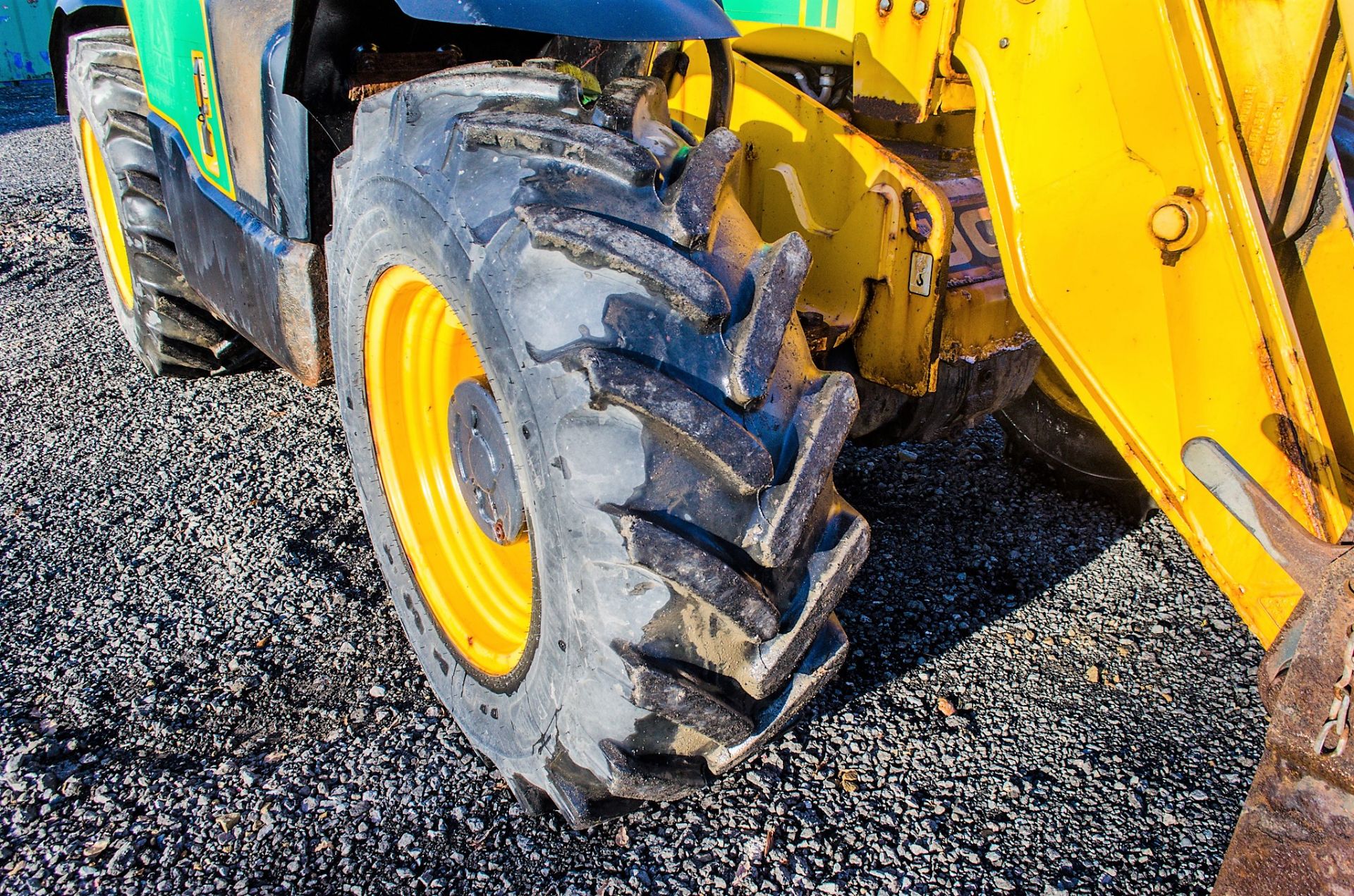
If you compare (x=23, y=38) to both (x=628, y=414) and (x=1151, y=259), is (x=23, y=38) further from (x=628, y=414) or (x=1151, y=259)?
(x=1151, y=259)

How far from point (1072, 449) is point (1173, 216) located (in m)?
1.61

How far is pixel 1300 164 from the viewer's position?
4.09 ft

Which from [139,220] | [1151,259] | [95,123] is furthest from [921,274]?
[95,123]

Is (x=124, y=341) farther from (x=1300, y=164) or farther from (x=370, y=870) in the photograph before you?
(x=1300, y=164)

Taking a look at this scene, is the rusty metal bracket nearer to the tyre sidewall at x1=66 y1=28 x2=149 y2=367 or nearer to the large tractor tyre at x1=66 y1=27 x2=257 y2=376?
the large tractor tyre at x1=66 y1=27 x2=257 y2=376

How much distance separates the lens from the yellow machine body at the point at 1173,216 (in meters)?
1.22

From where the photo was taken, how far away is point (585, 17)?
5.17ft

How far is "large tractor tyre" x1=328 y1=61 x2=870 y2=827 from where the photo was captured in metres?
1.33

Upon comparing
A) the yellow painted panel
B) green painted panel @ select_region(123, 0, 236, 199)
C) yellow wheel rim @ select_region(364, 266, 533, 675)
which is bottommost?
yellow wheel rim @ select_region(364, 266, 533, 675)

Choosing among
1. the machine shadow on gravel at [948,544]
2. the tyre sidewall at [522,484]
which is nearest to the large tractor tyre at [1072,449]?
the machine shadow on gravel at [948,544]

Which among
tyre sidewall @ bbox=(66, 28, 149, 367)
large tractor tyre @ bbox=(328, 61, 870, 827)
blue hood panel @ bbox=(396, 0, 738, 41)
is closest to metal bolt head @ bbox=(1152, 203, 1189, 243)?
large tractor tyre @ bbox=(328, 61, 870, 827)

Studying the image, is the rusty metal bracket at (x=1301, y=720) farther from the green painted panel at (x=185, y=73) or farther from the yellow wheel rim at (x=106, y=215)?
the yellow wheel rim at (x=106, y=215)

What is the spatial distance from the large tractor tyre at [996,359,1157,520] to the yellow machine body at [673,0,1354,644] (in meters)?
1.15

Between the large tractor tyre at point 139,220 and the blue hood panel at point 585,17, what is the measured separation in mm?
1779
